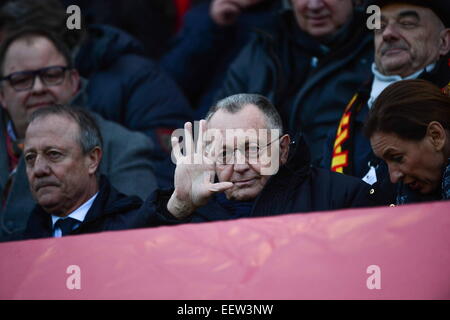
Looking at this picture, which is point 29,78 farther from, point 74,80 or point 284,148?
point 284,148

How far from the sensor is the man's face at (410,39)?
4598mm

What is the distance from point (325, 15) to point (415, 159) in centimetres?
169

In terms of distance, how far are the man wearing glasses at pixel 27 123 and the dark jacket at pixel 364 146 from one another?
3.53ft

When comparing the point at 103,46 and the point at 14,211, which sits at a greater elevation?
the point at 103,46

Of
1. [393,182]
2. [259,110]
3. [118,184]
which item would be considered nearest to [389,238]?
[393,182]

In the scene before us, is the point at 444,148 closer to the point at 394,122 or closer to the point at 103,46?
the point at 394,122

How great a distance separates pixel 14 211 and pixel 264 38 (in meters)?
1.73

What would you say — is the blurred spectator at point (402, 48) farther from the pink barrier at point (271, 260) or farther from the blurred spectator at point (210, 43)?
the blurred spectator at point (210, 43)

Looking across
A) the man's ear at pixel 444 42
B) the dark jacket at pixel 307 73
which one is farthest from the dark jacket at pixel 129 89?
the man's ear at pixel 444 42

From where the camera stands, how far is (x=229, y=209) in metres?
4.07

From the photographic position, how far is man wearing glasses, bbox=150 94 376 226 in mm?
3943

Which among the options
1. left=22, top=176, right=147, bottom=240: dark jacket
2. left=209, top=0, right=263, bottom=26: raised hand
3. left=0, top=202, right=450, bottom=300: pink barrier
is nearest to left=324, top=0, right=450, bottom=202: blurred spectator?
left=22, top=176, right=147, bottom=240: dark jacket
